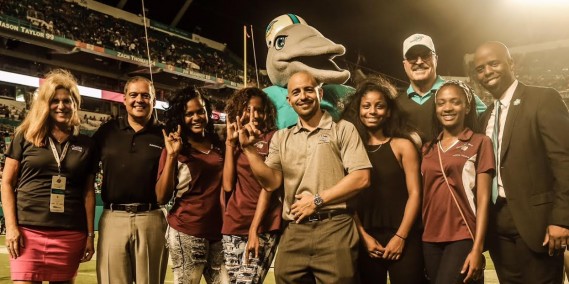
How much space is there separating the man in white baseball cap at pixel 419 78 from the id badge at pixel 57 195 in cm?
224

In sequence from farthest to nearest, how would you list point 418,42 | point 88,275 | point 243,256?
point 88,275, point 418,42, point 243,256

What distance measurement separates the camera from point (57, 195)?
11.3 ft

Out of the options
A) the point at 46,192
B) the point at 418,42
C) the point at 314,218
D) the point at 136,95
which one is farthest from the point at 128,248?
the point at 418,42

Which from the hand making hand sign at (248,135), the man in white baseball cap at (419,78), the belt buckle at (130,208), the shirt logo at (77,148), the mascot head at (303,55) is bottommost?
the belt buckle at (130,208)

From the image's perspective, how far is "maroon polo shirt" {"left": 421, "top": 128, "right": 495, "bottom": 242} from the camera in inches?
113

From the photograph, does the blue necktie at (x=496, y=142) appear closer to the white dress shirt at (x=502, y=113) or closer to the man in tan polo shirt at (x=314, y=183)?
the white dress shirt at (x=502, y=113)

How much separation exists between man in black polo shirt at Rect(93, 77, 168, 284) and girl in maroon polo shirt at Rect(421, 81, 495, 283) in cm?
168

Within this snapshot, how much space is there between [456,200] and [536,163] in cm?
48

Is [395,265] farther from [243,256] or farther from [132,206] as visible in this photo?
[132,206]

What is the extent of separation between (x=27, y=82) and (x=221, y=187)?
60.0 feet

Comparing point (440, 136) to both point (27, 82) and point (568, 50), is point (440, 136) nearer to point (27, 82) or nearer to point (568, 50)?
point (27, 82)

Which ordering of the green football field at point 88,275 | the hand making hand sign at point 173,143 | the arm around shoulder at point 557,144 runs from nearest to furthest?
the arm around shoulder at point 557,144
the hand making hand sign at point 173,143
the green football field at point 88,275

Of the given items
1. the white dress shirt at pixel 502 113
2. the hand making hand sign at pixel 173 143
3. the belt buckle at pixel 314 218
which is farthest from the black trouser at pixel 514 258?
the hand making hand sign at pixel 173 143

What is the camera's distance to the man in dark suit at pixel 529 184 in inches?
111
